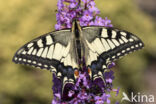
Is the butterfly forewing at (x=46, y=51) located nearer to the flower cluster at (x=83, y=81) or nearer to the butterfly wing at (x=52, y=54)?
the butterfly wing at (x=52, y=54)

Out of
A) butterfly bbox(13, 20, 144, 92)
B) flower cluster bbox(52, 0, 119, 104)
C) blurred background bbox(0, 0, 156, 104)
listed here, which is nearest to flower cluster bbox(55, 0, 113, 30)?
flower cluster bbox(52, 0, 119, 104)

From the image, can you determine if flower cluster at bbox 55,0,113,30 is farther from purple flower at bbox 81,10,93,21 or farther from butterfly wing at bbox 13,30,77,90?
butterfly wing at bbox 13,30,77,90

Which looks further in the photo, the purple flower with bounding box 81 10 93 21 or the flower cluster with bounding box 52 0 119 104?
the purple flower with bounding box 81 10 93 21

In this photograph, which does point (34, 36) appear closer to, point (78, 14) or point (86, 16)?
Result: point (78, 14)

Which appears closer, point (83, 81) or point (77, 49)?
point (83, 81)

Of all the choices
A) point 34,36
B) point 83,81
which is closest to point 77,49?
point 83,81

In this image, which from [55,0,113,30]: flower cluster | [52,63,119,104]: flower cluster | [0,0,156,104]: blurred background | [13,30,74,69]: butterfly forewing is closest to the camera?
[52,63,119,104]: flower cluster
